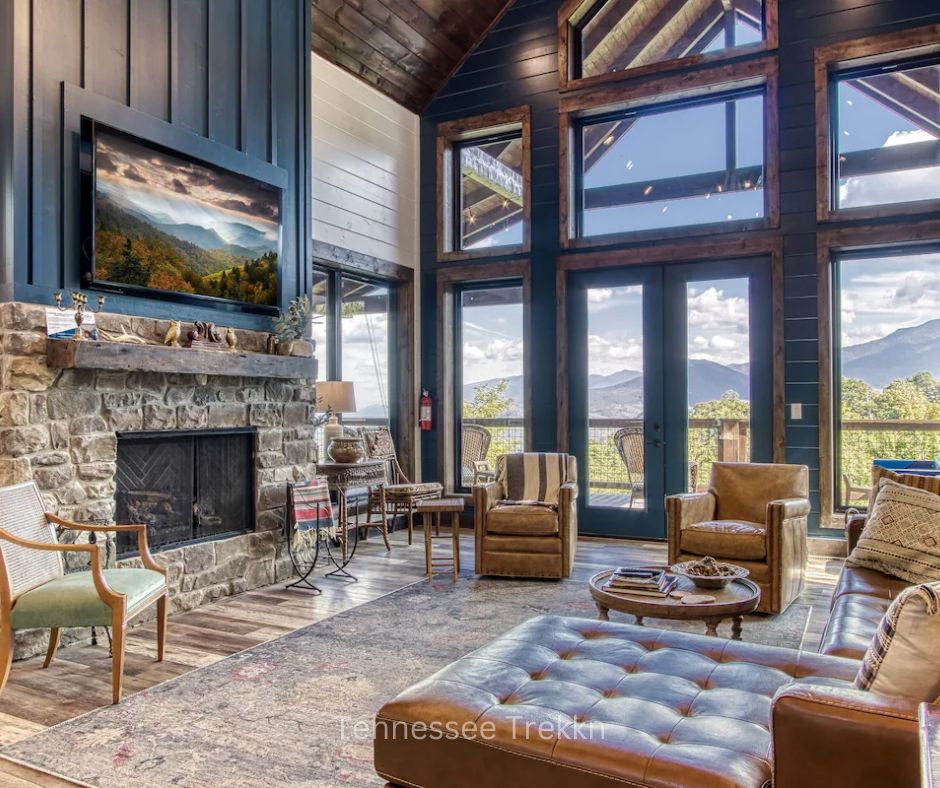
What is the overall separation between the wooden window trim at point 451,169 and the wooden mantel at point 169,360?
8.66 feet

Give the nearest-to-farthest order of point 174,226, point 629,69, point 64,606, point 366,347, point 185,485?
point 64,606 < point 174,226 < point 185,485 < point 629,69 < point 366,347

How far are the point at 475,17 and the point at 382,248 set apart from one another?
239 cm

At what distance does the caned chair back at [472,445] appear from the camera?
24.5 feet

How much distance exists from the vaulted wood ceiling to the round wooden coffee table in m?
5.19

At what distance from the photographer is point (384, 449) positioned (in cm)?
703

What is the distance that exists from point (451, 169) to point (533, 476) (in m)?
3.73

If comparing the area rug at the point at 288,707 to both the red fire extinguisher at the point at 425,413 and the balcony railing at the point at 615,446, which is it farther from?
the red fire extinguisher at the point at 425,413

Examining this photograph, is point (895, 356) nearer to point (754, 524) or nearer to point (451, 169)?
point (754, 524)

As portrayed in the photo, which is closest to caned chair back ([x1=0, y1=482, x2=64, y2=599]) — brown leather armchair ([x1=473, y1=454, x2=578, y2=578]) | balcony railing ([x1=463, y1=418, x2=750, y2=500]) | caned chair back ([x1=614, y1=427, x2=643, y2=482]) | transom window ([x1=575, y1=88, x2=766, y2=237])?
brown leather armchair ([x1=473, y1=454, x2=578, y2=578])

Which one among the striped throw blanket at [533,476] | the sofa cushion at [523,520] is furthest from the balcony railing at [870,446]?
the sofa cushion at [523,520]

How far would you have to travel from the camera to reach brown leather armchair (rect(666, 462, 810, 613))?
4.29 m

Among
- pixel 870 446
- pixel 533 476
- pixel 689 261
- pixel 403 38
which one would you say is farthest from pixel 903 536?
pixel 403 38

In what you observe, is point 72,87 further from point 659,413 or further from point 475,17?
point 659,413

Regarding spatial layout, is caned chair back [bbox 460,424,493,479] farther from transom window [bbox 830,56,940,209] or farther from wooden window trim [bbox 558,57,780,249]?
transom window [bbox 830,56,940,209]
